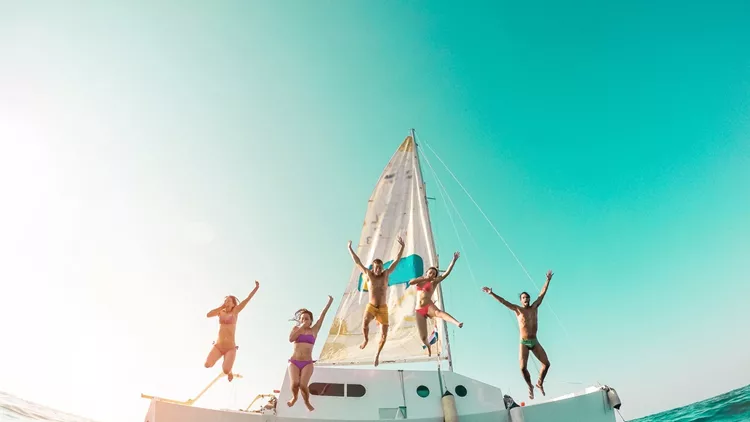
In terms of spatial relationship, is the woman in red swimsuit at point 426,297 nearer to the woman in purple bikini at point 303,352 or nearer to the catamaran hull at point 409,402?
the catamaran hull at point 409,402

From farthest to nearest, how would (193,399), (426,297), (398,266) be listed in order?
(398,266) → (426,297) → (193,399)

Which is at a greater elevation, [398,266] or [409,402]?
[398,266]

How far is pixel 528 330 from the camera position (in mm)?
10070

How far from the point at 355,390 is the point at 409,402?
1509mm

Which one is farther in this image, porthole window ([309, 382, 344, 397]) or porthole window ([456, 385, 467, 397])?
porthole window ([456, 385, 467, 397])

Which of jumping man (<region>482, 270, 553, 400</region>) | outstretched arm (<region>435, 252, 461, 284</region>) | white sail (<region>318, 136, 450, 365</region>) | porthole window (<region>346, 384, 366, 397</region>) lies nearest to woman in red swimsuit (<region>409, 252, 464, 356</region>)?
outstretched arm (<region>435, 252, 461, 284</region>)

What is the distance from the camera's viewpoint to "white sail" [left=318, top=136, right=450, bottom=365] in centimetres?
1335

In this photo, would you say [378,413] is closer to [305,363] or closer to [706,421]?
[305,363]

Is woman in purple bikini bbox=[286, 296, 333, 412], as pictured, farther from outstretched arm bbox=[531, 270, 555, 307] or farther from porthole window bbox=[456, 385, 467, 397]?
outstretched arm bbox=[531, 270, 555, 307]

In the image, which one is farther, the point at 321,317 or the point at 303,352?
the point at 321,317

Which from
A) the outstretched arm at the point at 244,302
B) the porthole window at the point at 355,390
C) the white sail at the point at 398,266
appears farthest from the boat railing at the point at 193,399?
the white sail at the point at 398,266

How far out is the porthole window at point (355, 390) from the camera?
34.1 ft

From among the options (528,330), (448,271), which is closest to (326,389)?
(448,271)

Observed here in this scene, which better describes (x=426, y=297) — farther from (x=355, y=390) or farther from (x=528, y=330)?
(x=355, y=390)
